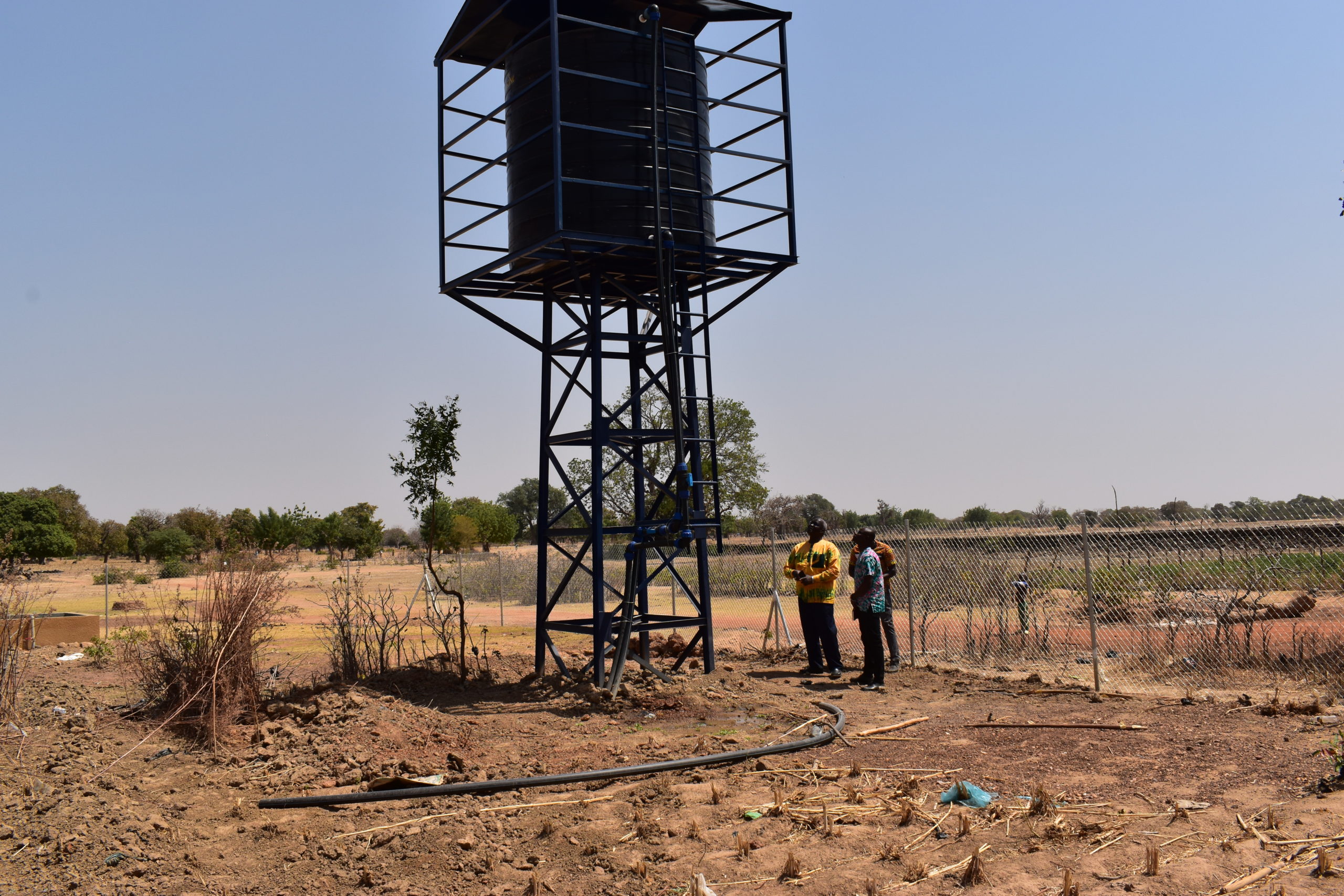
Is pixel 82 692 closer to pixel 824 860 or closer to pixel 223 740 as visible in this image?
pixel 223 740

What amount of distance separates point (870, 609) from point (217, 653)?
24.2ft

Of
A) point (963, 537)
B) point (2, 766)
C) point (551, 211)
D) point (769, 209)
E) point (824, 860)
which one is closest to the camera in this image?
point (824, 860)

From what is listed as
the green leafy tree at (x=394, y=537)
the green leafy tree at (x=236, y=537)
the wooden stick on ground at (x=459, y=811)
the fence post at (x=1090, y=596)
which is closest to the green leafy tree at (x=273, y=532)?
the green leafy tree at (x=236, y=537)

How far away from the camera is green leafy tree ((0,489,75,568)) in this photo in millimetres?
48500

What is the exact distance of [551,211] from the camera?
39.2 feet

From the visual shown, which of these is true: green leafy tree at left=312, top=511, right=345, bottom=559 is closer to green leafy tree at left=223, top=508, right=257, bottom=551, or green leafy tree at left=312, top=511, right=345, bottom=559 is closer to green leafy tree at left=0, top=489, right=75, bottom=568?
green leafy tree at left=0, top=489, right=75, bottom=568

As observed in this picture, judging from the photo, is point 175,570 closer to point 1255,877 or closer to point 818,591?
point 818,591

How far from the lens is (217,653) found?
9602 millimetres

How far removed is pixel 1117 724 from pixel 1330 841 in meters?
3.79

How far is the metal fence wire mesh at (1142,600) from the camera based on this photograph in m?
11.6

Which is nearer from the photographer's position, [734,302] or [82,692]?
[82,692]

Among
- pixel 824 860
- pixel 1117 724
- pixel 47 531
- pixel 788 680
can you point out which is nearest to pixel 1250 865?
pixel 824 860

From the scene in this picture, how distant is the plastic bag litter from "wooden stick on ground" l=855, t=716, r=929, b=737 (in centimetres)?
225

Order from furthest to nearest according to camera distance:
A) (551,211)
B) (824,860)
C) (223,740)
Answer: (551,211)
(223,740)
(824,860)
